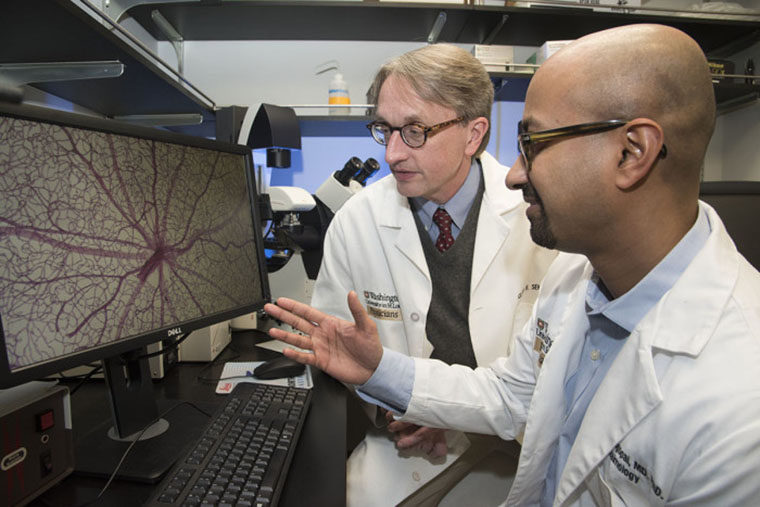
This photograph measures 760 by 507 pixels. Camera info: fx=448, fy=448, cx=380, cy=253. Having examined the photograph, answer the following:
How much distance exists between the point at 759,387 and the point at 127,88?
1914 millimetres

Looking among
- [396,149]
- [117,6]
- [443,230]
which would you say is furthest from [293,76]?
[443,230]

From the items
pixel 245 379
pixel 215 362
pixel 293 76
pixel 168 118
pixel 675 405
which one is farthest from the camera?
pixel 293 76

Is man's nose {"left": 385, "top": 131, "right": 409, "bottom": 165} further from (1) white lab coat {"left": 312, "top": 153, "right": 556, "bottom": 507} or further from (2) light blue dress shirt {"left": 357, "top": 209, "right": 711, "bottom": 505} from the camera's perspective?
(2) light blue dress shirt {"left": 357, "top": 209, "right": 711, "bottom": 505}

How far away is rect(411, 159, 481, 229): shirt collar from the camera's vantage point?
137 centimetres

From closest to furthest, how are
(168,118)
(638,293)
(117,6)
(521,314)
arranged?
(638,293) → (521,314) → (117,6) → (168,118)

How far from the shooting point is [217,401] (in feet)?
3.03

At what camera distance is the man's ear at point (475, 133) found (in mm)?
1354

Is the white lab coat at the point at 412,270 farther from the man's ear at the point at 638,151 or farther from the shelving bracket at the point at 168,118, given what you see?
the shelving bracket at the point at 168,118

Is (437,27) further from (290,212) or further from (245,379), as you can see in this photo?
(245,379)

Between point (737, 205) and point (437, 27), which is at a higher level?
point (437, 27)

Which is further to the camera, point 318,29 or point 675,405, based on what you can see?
point 318,29

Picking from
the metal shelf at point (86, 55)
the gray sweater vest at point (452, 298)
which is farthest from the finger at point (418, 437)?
the metal shelf at point (86, 55)

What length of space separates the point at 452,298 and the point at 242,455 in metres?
0.77

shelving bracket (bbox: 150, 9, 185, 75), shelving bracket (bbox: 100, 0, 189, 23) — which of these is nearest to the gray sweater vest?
shelving bracket (bbox: 100, 0, 189, 23)
